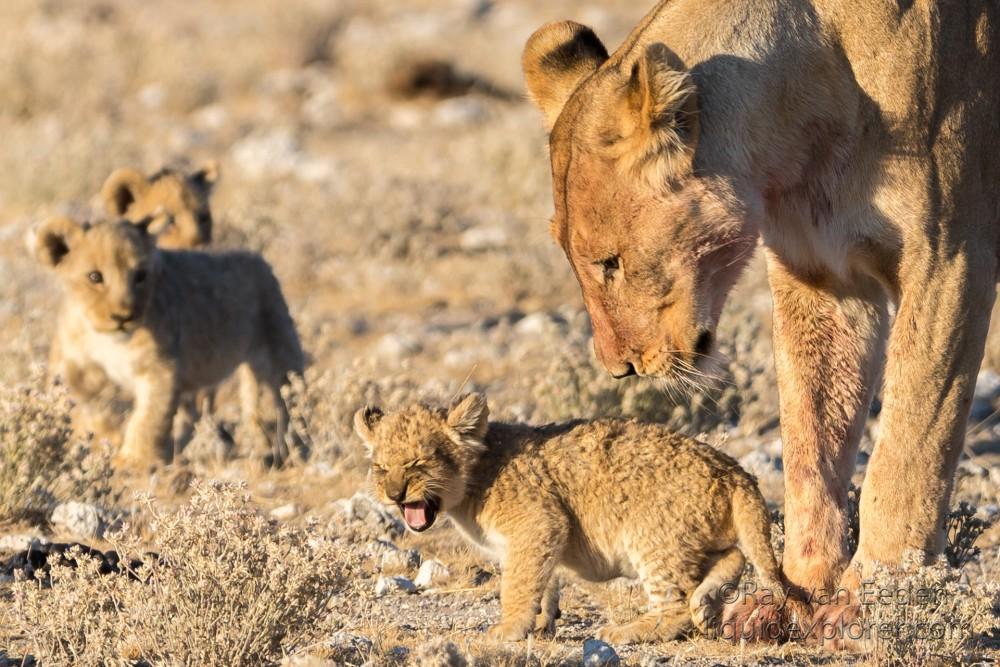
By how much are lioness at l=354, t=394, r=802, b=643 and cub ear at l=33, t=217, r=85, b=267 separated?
4.10 meters

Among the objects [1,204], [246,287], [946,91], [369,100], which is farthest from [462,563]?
[369,100]

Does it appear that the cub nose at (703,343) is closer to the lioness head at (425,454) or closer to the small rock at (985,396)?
the lioness head at (425,454)

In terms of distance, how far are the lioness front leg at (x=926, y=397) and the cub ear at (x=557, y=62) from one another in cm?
127

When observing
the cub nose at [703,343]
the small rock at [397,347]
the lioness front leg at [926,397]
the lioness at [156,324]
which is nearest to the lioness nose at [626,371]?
the cub nose at [703,343]

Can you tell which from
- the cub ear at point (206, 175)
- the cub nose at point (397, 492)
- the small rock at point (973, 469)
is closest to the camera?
the cub nose at point (397, 492)

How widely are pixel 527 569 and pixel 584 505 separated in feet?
1.01

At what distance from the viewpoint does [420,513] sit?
5.27 meters

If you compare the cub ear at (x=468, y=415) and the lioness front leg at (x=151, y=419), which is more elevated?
the cub ear at (x=468, y=415)

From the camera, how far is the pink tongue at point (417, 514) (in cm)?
526

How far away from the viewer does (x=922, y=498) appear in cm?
473

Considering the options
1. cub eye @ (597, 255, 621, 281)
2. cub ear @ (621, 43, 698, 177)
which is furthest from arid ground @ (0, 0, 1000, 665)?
cub ear @ (621, 43, 698, 177)

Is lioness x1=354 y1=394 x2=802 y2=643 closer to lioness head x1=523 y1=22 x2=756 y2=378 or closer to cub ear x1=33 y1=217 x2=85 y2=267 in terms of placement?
lioness head x1=523 y1=22 x2=756 y2=378

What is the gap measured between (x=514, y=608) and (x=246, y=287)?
5.03 m

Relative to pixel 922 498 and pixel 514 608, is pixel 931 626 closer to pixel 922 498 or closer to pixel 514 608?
pixel 922 498
